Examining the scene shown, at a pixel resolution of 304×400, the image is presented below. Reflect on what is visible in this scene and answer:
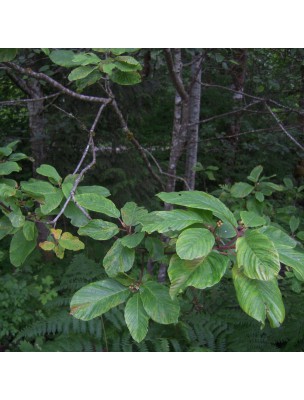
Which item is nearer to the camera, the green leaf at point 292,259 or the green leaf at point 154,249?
the green leaf at point 292,259

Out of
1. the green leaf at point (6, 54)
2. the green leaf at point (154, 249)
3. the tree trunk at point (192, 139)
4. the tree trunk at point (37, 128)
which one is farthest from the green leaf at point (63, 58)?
the tree trunk at point (37, 128)

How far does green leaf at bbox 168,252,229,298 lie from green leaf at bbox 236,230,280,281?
0.04 meters

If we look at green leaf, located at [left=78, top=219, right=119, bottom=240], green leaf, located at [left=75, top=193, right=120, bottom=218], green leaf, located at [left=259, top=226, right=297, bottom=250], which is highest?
green leaf, located at [left=75, top=193, right=120, bottom=218]

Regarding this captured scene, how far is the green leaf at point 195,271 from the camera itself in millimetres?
705

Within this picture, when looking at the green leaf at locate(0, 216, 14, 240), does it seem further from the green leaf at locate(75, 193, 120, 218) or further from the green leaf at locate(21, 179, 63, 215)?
the green leaf at locate(75, 193, 120, 218)

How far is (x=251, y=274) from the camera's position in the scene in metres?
0.67

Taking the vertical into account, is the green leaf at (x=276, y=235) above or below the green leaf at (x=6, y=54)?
below

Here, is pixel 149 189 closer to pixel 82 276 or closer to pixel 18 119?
pixel 82 276

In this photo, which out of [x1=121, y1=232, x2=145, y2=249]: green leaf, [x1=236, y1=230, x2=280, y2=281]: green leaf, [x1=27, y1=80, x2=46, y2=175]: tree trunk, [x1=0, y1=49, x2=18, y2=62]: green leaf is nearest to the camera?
[x1=236, y1=230, x2=280, y2=281]: green leaf

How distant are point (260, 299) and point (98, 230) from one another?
450 mm

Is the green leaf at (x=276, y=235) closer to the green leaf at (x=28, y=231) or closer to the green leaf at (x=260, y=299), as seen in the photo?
the green leaf at (x=260, y=299)

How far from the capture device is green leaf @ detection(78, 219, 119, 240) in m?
0.94

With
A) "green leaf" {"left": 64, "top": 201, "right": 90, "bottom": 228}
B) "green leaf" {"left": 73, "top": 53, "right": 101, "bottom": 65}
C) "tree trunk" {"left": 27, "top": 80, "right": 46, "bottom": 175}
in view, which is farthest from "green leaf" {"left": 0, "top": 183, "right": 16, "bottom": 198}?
"tree trunk" {"left": 27, "top": 80, "right": 46, "bottom": 175}

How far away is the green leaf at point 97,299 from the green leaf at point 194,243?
0.81 ft
